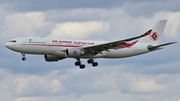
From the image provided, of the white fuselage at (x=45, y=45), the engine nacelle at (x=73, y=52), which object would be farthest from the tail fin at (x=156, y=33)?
the engine nacelle at (x=73, y=52)

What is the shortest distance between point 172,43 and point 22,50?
82.3 ft

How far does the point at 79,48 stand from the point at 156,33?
60.9ft

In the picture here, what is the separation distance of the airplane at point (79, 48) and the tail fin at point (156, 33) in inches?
77.5

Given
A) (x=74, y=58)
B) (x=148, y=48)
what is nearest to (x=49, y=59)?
(x=74, y=58)

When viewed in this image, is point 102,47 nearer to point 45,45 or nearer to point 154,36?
point 45,45

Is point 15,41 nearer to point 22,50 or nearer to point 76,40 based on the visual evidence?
point 22,50

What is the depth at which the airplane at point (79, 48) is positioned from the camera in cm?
10756

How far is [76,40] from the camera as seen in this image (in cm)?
11125

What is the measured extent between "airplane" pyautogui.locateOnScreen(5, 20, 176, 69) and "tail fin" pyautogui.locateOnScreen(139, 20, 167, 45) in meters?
1.97

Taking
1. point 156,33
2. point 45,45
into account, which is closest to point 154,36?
point 156,33

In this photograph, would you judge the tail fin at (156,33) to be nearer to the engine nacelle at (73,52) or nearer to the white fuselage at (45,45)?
the white fuselage at (45,45)

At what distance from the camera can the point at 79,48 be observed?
110 m

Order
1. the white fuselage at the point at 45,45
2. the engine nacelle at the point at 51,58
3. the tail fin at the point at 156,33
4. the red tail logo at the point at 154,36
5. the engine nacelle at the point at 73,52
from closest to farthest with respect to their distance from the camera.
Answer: the white fuselage at the point at 45,45, the engine nacelle at the point at 73,52, the engine nacelle at the point at 51,58, the tail fin at the point at 156,33, the red tail logo at the point at 154,36

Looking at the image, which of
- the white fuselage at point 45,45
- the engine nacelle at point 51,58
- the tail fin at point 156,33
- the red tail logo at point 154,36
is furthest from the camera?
the red tail logo at point 154,36
